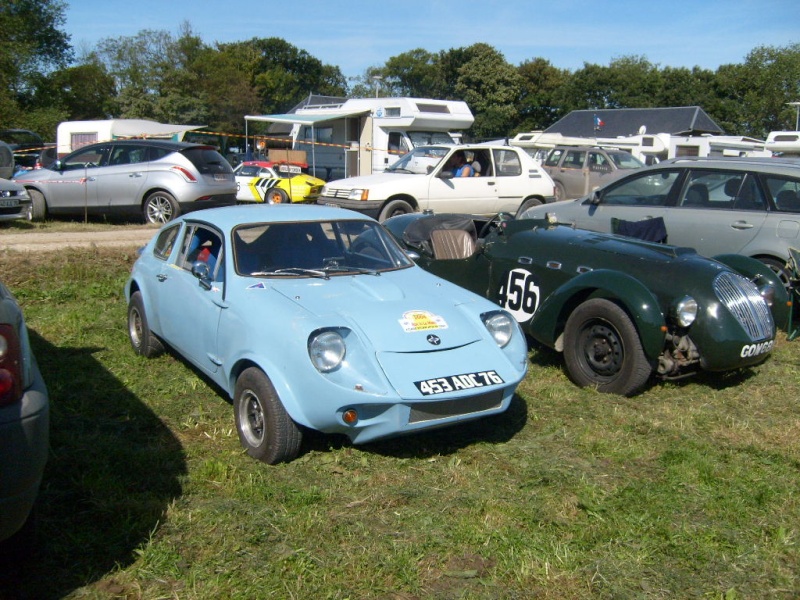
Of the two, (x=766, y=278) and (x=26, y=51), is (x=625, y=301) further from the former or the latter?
(x=26, y=51)

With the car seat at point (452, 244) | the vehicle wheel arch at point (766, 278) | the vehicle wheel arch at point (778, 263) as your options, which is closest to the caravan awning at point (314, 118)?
the car seat at point (452, 244)

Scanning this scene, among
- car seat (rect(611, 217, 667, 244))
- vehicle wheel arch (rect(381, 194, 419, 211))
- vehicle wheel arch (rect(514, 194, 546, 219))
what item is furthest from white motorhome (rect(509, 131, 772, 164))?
car seat (rect(611, 217, 667, 244))

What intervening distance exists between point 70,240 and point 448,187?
6518 mm

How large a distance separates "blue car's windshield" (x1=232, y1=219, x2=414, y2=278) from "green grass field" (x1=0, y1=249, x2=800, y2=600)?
1104 mm

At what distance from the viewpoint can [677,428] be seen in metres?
5.06

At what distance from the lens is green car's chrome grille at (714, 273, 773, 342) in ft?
18.3

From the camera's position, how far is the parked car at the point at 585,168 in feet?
63.7

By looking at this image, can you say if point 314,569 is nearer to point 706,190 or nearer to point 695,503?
point 695,503

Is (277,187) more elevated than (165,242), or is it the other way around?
(277,187)

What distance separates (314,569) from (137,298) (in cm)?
373

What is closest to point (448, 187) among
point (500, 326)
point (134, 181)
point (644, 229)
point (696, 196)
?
point (134, 181)

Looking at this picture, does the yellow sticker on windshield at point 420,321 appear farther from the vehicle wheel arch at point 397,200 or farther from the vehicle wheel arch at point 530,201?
the vehicle wheel arch at point 530,201

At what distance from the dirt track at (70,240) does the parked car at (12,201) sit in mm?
734

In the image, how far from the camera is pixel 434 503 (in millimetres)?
3896
